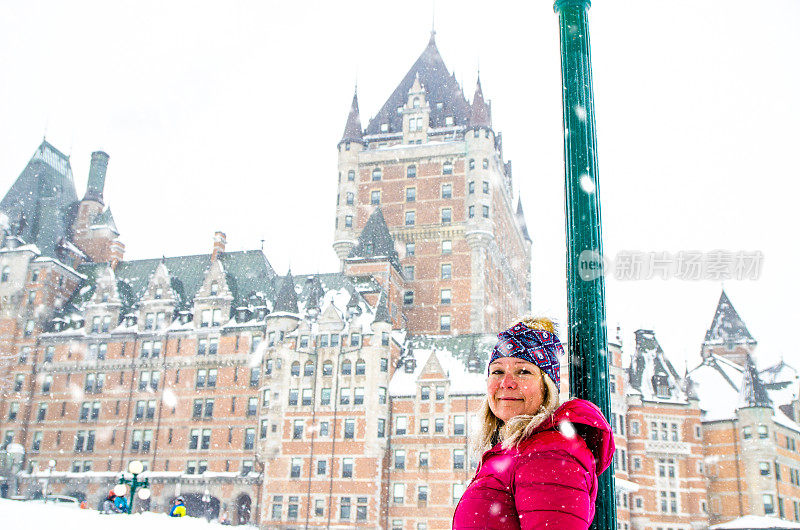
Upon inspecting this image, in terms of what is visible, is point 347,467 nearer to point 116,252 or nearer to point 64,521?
point 116,252

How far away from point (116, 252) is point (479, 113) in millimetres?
32242

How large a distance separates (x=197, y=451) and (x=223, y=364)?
234 inches

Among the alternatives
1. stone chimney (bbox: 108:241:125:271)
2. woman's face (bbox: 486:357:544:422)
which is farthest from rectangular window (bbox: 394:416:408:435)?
woman's face (bbox: 486:357:544:422)

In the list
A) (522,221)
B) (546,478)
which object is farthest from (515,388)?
(522,221)

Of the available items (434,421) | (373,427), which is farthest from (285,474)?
(434,421)

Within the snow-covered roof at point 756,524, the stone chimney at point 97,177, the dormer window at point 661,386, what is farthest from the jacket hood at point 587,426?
the stone chimney at point 97,177

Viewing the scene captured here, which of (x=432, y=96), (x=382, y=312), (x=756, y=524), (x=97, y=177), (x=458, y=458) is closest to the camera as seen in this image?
(x=458, y=458)

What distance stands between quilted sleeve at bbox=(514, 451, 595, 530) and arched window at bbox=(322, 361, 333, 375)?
43.6 metres

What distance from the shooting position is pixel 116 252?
62219 millimetres

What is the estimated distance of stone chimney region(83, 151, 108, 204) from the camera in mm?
65594

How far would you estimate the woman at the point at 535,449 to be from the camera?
2551 mm

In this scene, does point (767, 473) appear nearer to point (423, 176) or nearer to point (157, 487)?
point (423, 176)

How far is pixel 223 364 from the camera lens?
50812mm

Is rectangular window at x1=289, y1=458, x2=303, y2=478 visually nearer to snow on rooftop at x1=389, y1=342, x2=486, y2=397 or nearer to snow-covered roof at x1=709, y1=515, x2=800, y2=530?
snow on rooftop at x1=389, y1=342, x2=486, y2=397
